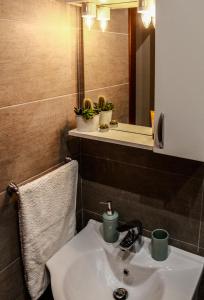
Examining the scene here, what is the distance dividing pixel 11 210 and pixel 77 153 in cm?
42

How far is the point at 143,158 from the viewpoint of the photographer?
127cm

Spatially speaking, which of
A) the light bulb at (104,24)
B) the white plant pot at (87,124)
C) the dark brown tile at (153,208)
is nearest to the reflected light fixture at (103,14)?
the light bulb at (104,24)

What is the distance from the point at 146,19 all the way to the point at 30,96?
1.66ft

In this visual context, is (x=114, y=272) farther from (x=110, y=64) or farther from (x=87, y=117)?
(x=110, y=64)

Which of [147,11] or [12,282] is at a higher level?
[147,11]

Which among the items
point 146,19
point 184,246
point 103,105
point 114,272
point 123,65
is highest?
point 146,19

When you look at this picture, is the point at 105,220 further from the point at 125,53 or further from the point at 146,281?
the point at 125,53

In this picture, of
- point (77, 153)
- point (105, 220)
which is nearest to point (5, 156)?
point (77, 153)

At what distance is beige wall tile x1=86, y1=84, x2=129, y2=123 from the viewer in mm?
1264

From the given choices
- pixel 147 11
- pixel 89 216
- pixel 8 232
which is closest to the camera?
pixel 147 11

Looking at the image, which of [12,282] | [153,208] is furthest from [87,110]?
[12,282]

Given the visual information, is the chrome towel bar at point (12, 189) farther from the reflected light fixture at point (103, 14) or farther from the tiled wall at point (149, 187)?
the reflected light fixture at point (103, 14)

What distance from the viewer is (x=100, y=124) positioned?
1.30 metres

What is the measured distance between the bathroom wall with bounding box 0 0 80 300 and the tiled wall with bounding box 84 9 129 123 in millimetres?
70
